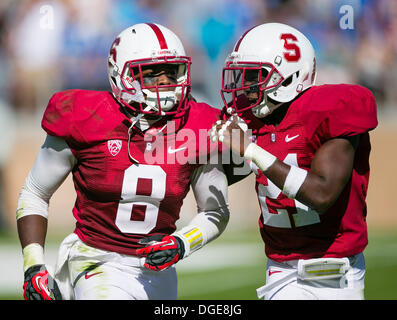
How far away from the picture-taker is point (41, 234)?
325 cm

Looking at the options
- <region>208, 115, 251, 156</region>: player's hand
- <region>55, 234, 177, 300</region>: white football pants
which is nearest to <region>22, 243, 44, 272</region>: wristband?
<region>55, 234, 177, 300</region>: white football pants

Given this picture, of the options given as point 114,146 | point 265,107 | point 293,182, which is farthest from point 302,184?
point 114,146

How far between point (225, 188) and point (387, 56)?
6.80 meters

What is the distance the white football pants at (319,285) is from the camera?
3.13 m

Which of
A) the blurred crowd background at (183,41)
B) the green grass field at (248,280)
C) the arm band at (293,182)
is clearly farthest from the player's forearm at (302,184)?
the blurred crowd background at (183,41)

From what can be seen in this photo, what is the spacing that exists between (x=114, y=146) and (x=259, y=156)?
2.22ft

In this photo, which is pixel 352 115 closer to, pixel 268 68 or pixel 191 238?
pixel 268 68

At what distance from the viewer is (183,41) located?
9305 mm

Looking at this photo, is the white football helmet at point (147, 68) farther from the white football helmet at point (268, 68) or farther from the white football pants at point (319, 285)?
the white football pants at point (319, 285)

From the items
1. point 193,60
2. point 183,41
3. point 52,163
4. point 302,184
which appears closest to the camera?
point 302,184

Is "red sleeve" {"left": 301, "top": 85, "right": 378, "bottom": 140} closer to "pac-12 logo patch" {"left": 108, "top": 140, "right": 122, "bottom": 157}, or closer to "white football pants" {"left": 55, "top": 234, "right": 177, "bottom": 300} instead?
"pac-12 logo patch" {"left": 108, "top": 140, "right": 122, "bottom": 157}

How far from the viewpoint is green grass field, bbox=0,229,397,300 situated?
19.8ft

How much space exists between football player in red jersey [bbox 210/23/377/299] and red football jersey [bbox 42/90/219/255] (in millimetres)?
260
